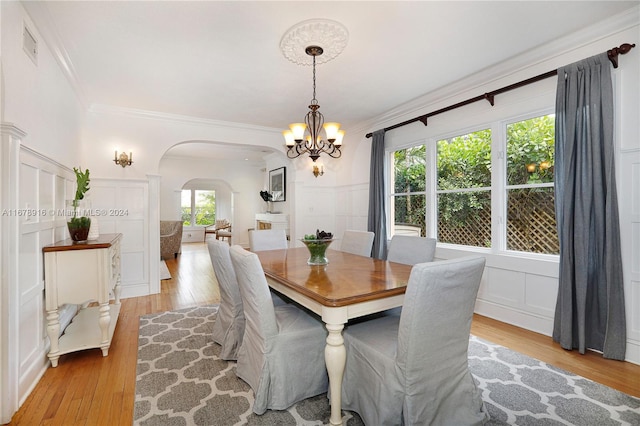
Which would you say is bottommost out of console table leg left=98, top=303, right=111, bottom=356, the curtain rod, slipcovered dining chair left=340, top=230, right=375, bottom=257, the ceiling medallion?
console table leg left=98, top=303, right=111, bottom=356

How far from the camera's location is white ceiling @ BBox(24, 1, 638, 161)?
2.10 meters

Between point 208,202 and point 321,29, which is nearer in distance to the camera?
point 321,29

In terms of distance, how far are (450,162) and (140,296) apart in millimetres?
4407

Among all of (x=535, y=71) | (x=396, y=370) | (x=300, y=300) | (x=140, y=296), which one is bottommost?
(x=140, y=296)

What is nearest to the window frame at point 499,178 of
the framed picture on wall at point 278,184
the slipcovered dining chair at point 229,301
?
the slipcovered dining chair at point 229,301

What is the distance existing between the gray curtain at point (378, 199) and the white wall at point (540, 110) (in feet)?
0.94

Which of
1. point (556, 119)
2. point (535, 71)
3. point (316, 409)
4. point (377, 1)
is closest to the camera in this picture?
point (316, 409)

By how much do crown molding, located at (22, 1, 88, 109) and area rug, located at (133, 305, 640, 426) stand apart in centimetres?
257

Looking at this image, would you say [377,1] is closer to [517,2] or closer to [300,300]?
[517,2]

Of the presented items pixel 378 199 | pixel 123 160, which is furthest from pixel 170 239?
pixel 378 199

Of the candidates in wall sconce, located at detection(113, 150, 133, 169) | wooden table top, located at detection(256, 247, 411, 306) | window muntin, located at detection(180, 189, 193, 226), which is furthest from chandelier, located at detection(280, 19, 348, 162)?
window muntin, located at detection(180, 189, 193, 226)

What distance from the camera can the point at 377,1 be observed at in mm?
2012

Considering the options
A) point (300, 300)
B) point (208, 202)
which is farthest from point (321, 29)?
point (208, 202)

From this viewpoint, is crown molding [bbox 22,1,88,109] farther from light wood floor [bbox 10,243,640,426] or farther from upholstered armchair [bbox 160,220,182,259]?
upholstered armchair [bbox 160,220,182,259]
